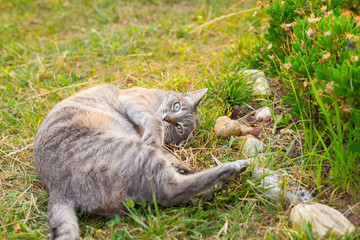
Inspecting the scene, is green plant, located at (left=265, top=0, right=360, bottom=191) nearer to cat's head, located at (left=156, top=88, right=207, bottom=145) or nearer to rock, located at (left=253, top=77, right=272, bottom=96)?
rock, located at (left=253, top=77, right=272, bottom=96)

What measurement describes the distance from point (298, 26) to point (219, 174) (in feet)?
4.41

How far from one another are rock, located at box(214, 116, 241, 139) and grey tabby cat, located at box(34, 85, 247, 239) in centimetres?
49

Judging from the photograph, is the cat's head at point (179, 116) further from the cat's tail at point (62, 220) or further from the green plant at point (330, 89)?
the cat's tail at point (62, 220)

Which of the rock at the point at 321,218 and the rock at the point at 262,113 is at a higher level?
the rock at the point at 262,113

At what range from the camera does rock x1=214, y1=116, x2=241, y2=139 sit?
2.74 metres

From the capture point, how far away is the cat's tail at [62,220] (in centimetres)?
191

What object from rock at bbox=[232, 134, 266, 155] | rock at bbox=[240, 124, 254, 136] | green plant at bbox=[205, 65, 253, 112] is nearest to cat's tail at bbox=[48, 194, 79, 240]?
rock at bbox=[232, 134, 266, 155]

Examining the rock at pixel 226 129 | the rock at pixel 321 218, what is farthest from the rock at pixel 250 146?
the rock at pixel 321 218

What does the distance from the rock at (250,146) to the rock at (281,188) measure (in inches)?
12.0

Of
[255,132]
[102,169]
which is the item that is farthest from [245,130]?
[102,169]

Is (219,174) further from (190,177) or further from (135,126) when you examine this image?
(135,126)

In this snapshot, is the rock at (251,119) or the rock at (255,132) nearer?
the rock at (255,132)

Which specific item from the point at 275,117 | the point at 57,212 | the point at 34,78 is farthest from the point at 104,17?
the point at 57,212

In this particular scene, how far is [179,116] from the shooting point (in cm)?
281
